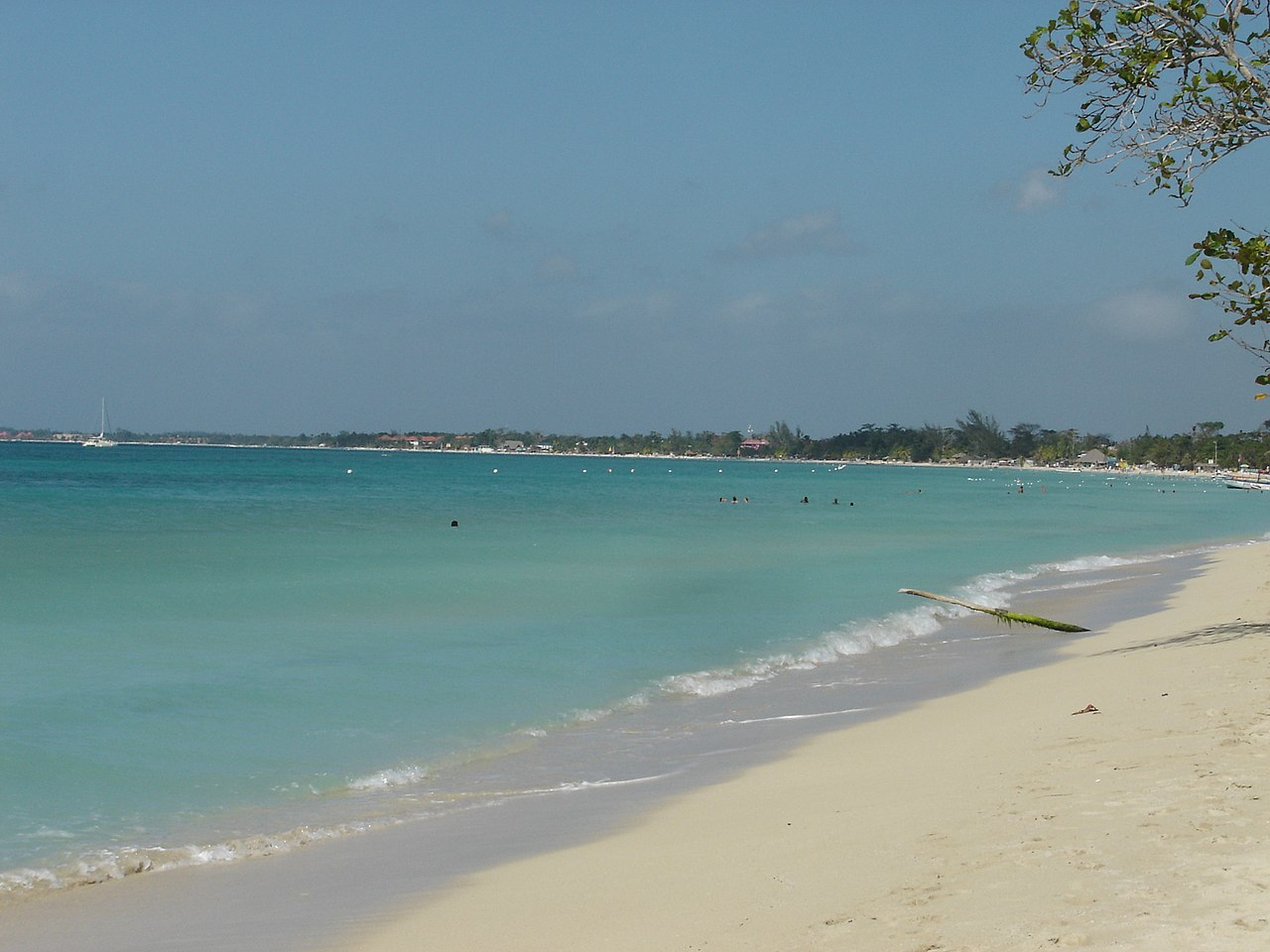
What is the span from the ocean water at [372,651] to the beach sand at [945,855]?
2039 mm

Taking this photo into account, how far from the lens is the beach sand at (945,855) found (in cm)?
471

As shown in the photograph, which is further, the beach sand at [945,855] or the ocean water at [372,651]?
the ocean water at [372,651]

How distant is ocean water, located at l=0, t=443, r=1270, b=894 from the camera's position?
341 inches

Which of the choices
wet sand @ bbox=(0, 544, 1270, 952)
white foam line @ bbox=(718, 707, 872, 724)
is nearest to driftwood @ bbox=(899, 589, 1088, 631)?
white foam line @ bbox=(718, 707, 872, 724)

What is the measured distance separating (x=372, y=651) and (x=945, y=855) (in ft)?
37.3

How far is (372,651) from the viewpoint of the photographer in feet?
51.7

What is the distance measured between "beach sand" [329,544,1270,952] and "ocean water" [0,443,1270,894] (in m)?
2.04

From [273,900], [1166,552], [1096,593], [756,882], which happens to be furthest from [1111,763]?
[1166,552]

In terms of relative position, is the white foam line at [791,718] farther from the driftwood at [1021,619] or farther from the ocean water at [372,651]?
the driftwood at [1021,619]

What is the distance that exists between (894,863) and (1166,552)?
3398 cm

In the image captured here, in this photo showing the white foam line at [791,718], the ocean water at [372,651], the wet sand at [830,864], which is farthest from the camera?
the white foam line at [791,718]

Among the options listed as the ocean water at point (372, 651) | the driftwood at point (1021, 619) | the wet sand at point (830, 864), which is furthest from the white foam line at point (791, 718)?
the driftwood at point (1021, 619)

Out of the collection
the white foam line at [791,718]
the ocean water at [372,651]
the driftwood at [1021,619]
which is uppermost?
the driftwood at [1021,619]

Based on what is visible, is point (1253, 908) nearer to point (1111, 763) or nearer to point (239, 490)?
point (1111, 763)
